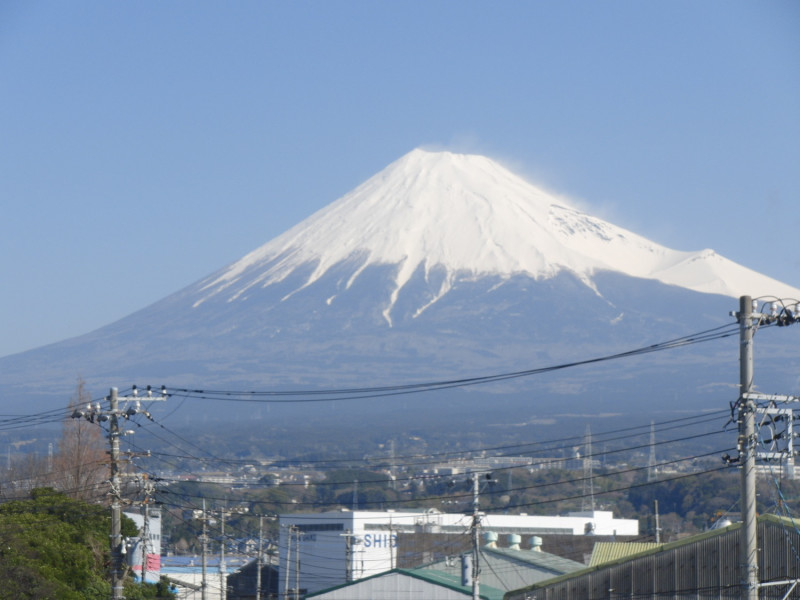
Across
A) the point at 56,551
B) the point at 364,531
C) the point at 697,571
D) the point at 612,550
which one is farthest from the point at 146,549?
the point at 364,531

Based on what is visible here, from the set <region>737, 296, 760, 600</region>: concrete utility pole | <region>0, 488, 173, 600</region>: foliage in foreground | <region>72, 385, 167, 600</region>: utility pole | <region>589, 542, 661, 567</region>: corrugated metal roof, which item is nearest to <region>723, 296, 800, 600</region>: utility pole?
<region>737, 296, 760, 600</region>: concrete utility pole

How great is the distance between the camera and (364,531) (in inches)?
4476

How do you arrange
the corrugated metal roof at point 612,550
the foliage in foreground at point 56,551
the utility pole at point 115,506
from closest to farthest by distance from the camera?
the utility pole at point 115,506 < the foliage in foreground at point 56,551 < the corrugated metal roof at point 612,550

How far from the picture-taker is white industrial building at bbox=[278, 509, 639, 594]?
105m

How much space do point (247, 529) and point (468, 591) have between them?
8287cm

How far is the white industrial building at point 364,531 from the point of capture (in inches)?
4149

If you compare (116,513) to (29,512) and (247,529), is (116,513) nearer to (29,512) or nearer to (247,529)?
(29,512)

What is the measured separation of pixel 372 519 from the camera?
116 metres

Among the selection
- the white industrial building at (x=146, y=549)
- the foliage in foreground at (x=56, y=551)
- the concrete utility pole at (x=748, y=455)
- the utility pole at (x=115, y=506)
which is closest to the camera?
the concrete utility pole at (x=748, y=455)

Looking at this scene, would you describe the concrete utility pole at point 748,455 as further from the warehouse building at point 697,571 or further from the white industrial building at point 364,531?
the white industrial building at point 364,531

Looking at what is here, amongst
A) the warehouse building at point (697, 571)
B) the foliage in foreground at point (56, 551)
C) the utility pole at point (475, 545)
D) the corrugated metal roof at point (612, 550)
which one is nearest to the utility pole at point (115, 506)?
the foliage in foreground at point (56, 551)

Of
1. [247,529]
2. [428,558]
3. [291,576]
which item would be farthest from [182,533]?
[428,558]

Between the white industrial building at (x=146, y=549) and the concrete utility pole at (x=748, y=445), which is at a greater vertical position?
the concrete utility pole at (x=748, y=445)

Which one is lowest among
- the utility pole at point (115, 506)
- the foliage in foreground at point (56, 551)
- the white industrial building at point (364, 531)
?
the white industrial building at point (364, 531)
